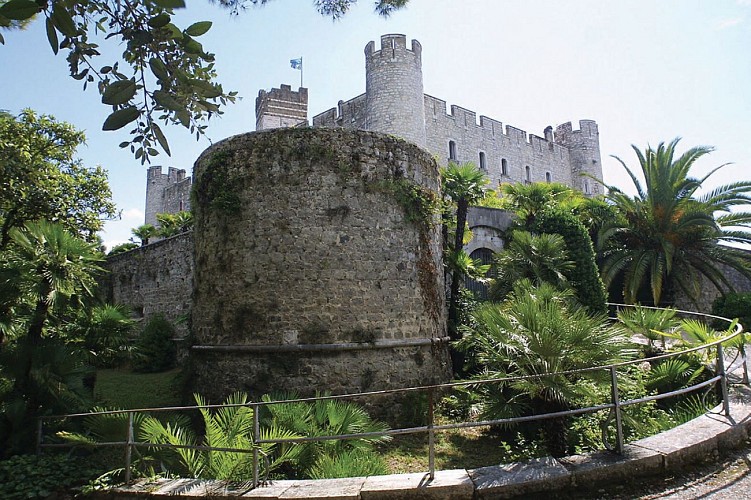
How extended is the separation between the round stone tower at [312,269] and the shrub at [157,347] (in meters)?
5.54

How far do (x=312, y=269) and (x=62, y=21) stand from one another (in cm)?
556

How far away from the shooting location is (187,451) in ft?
15.8

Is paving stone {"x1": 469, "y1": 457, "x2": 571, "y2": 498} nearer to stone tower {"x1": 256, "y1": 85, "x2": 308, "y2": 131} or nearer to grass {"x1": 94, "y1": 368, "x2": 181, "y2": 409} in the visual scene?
Answer: grass {"x1": 94, "y1": 368, "x2": 181, "y2": 409}

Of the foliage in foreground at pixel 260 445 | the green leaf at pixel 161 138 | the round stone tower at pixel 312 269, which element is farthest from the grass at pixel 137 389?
the green leaf at pixel 161 138

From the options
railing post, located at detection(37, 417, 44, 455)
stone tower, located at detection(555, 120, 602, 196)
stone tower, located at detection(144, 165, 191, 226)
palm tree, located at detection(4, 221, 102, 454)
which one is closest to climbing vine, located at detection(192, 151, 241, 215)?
palm tree, located at detection(4, 221, 102, 454)

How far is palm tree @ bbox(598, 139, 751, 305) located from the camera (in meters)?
15.2

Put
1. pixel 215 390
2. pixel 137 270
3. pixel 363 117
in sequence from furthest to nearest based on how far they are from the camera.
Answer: pixel 363 117
pixel 137 270
pixel 215 390

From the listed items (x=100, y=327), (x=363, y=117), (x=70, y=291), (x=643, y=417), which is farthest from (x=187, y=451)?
(x=363, y=117)

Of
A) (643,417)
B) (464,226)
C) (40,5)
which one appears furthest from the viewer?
(464,226)

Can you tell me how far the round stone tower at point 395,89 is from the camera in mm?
23516

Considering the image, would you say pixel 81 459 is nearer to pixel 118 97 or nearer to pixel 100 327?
pixel 100 327

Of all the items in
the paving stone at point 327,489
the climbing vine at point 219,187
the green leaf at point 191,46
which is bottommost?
the paving stone at point 327,489

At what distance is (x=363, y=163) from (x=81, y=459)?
213 inches

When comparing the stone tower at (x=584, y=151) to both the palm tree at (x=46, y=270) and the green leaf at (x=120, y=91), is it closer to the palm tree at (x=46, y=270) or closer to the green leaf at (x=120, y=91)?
the palm tree at (x=46, y=270)
